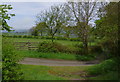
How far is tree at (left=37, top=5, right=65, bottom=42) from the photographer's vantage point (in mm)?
3326

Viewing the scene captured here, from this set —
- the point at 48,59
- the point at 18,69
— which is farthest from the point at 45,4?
the point at 18,69

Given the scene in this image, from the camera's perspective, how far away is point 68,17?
11.7ft

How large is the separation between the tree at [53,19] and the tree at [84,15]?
0.34 metres

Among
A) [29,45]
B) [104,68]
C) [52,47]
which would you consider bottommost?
[104,68]

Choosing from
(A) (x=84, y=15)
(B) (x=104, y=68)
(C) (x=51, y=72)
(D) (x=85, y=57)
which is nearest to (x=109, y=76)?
(B) (x=104, y=68)

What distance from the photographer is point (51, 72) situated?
80.7 inches

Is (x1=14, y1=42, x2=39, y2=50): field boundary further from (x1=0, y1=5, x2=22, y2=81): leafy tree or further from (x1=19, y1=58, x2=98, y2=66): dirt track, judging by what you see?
(x1=0, y1=5, x2=22, y2=81): leafy tree

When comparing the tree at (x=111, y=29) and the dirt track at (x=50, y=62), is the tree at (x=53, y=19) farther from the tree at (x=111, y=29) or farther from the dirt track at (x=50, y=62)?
the tree at (x=111, y=29)

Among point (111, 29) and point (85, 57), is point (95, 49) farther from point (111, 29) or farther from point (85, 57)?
point (111, 29)

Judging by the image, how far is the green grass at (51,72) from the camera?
74.5 inches

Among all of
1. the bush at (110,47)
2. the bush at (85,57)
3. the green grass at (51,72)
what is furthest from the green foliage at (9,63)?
the bush at (110,47)

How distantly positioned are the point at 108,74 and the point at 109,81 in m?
0.11

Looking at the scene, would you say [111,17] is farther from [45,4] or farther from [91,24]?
[45,4]

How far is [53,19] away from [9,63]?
222cm
